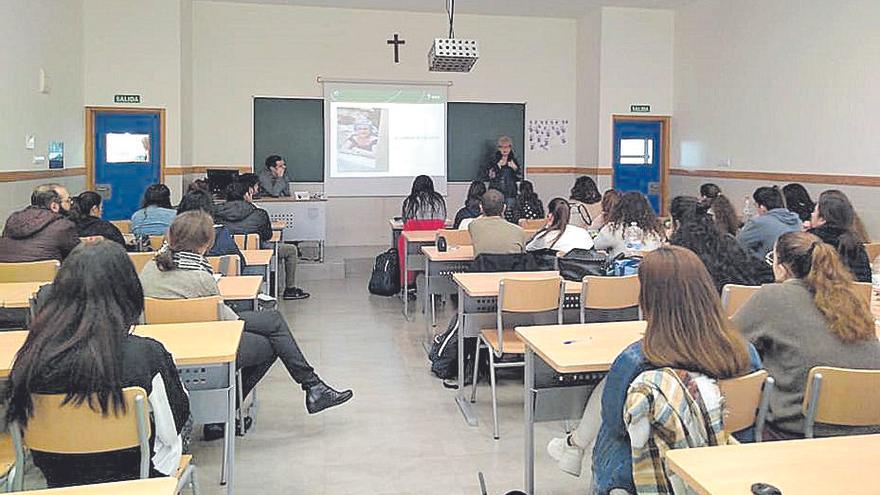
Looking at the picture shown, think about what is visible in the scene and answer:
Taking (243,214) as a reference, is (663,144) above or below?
above

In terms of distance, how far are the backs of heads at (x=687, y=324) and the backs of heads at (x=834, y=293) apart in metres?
0.52

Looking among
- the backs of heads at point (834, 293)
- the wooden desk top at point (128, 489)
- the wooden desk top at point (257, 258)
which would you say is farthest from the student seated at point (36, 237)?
the backs of heads at point (834, 293)

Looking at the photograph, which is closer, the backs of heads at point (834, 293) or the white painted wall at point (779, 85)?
the backs of heads at point (834, 293)

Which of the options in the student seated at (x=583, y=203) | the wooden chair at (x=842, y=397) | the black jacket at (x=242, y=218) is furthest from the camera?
the student seated at (x=583, y=203)

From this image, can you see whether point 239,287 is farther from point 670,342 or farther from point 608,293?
point 670,342

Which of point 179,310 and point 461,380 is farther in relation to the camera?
point 461,380

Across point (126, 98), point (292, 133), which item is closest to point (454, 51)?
point (292, 133)

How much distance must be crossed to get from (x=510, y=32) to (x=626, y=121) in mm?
2053

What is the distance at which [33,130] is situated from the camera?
7113 millimetres

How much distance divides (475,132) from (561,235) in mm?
5866

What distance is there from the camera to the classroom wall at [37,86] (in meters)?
6.35

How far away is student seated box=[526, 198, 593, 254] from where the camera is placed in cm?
498

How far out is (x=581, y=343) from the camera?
282cm

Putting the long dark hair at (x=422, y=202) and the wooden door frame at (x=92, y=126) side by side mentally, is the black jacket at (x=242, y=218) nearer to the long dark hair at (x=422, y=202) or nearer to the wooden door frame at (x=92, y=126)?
the long dark hair at (x=422, y=202)
